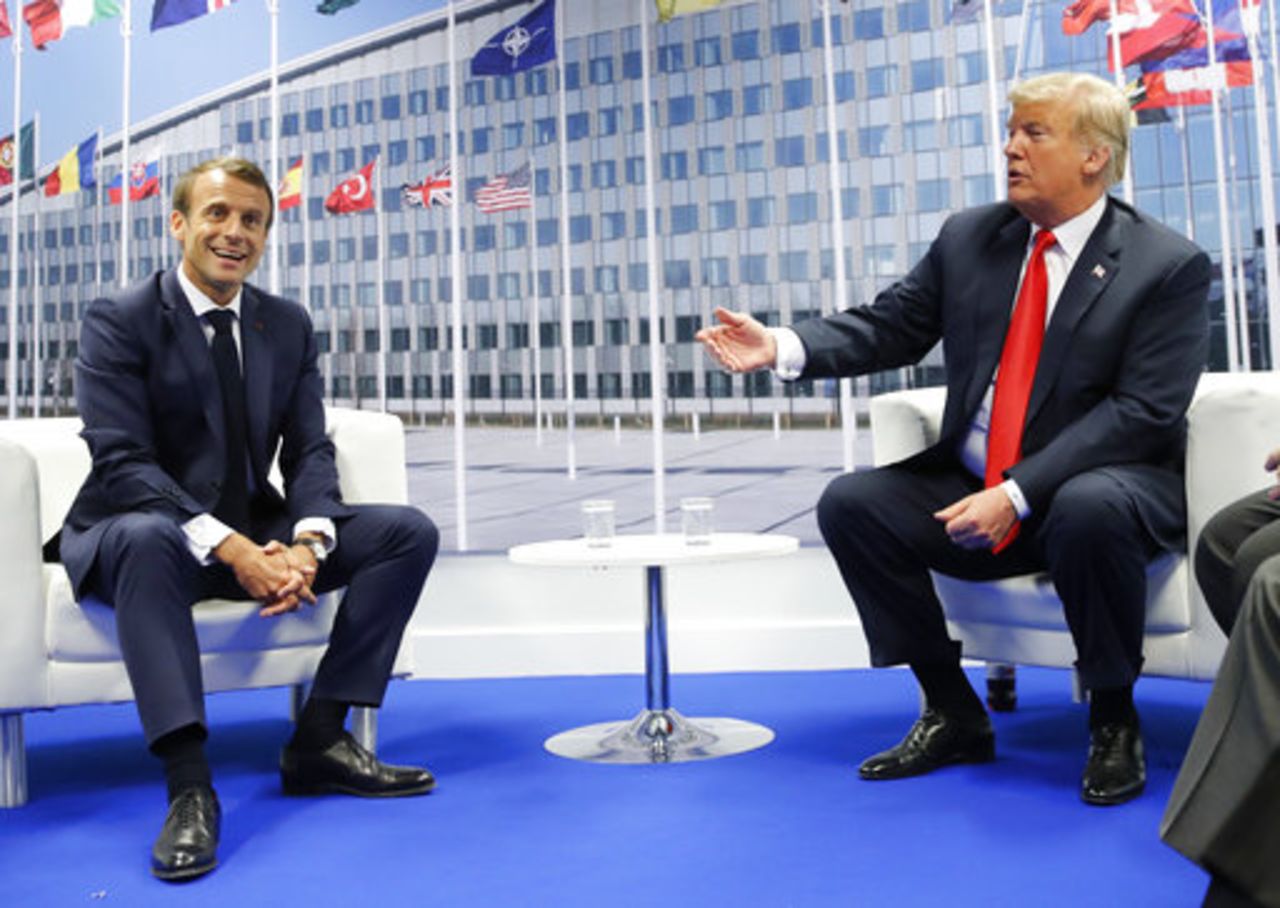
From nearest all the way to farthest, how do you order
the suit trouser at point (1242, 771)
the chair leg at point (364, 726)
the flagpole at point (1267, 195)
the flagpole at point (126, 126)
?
1. the suit trouser at point (1242, 771)
2. the chair leg at point (364, 726)
3. the flagpole at point (1267, 195)
4. the flagpole at point (126, 126)

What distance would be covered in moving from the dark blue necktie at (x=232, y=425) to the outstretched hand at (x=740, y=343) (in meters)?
0.87

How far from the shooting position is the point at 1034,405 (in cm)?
229

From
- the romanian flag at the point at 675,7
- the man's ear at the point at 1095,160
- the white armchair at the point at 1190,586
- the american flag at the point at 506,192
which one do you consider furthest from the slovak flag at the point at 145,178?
the white armchair at the point at 1190,586

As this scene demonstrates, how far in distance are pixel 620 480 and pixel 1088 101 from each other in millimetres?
14383

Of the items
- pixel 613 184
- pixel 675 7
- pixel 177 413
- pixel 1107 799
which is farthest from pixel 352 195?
pixel 1107 799

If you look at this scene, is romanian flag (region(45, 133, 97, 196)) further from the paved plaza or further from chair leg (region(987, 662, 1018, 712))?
chair leg (region(987, 662, 1018, 712))

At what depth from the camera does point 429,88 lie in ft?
30.2

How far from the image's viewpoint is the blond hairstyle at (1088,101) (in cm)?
233

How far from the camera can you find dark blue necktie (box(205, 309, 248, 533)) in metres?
2.40

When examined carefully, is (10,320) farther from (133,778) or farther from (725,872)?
(725,872)

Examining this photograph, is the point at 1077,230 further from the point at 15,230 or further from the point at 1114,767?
the point at 15,230

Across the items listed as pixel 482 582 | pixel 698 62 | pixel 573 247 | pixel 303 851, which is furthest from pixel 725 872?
pixel 573 247

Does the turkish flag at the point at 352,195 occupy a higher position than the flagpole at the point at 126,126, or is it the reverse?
the turkish flag at the point at 352,195

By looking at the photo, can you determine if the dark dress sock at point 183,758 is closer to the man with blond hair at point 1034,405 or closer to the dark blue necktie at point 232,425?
the dark blue necktie at point 232,425
